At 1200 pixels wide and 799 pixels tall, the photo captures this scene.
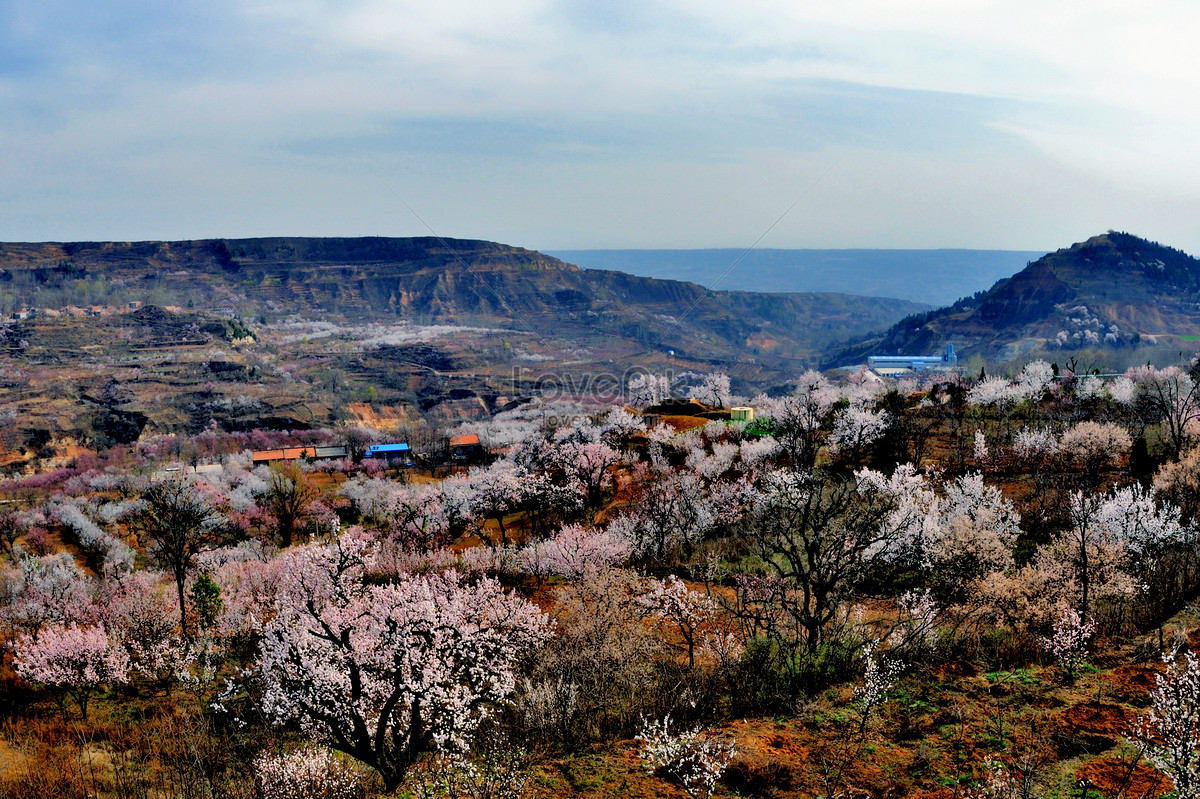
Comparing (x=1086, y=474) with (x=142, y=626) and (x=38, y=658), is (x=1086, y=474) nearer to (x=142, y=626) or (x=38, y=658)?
(x=142, y=626)

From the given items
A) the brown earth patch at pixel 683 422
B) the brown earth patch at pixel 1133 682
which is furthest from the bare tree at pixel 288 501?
the brown earth patch at pixel 1133 682

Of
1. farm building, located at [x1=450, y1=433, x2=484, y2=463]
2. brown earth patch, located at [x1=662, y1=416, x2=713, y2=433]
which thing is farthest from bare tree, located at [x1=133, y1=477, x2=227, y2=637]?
brown earth patch, located at [x1=662, y1=416, x2=713, y2=433]

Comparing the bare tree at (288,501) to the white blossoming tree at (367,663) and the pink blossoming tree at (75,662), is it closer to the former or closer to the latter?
the pink blossoming tree at (75,662)

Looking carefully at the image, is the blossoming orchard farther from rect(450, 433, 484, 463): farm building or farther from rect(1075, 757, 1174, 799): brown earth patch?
rect(450, 433, 484, 463): farm building

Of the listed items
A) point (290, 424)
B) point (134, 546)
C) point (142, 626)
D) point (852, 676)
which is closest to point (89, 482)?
point (134, 546)

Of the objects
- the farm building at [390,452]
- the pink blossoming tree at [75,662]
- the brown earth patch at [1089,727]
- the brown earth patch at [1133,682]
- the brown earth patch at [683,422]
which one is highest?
the brown earth patch at [1133,682]

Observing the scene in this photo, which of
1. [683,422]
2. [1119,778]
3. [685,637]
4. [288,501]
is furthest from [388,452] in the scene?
[1119,778]

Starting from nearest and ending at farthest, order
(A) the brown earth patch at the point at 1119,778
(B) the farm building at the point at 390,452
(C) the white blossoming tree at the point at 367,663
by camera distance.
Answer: (A) the brown earth patch at the point at 1119,778
(C) the white blossoming tree at the point at 367,663
(B) the farm building at the point at 390,452
